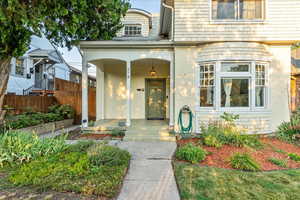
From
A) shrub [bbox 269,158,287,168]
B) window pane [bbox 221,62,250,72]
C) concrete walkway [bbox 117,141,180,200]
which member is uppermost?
window pane [bbox 221,62,250,72]

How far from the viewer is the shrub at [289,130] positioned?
5.99 meters

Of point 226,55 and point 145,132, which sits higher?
point 226,55

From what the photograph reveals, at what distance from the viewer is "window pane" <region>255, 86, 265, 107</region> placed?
629cm

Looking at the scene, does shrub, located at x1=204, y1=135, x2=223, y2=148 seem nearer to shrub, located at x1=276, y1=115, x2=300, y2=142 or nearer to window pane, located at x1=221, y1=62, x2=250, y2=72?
window pane, located at x1=221, y1=62, x2=250, y2=72

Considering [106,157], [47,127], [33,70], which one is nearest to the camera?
[106,157]

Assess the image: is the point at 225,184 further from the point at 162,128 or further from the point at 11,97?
the point at 11,97

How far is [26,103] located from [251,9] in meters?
10.6

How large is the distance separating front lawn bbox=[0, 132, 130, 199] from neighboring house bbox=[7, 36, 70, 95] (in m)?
8.23

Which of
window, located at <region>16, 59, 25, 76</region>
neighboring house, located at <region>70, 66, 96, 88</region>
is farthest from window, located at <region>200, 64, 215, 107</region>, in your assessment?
neighboring house, located at <region>70, 66, 96, 88</region>

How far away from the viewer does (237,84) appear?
6.13 meters

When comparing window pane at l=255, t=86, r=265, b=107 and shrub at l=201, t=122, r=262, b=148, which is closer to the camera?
shrub at l=201, t=122, r=262, b=148

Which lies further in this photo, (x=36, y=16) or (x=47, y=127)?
(x=47, y=127)

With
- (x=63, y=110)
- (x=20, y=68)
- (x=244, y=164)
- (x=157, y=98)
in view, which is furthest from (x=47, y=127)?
(x=244, y=164)

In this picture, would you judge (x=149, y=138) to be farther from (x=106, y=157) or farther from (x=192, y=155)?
(x=106, y=157)
